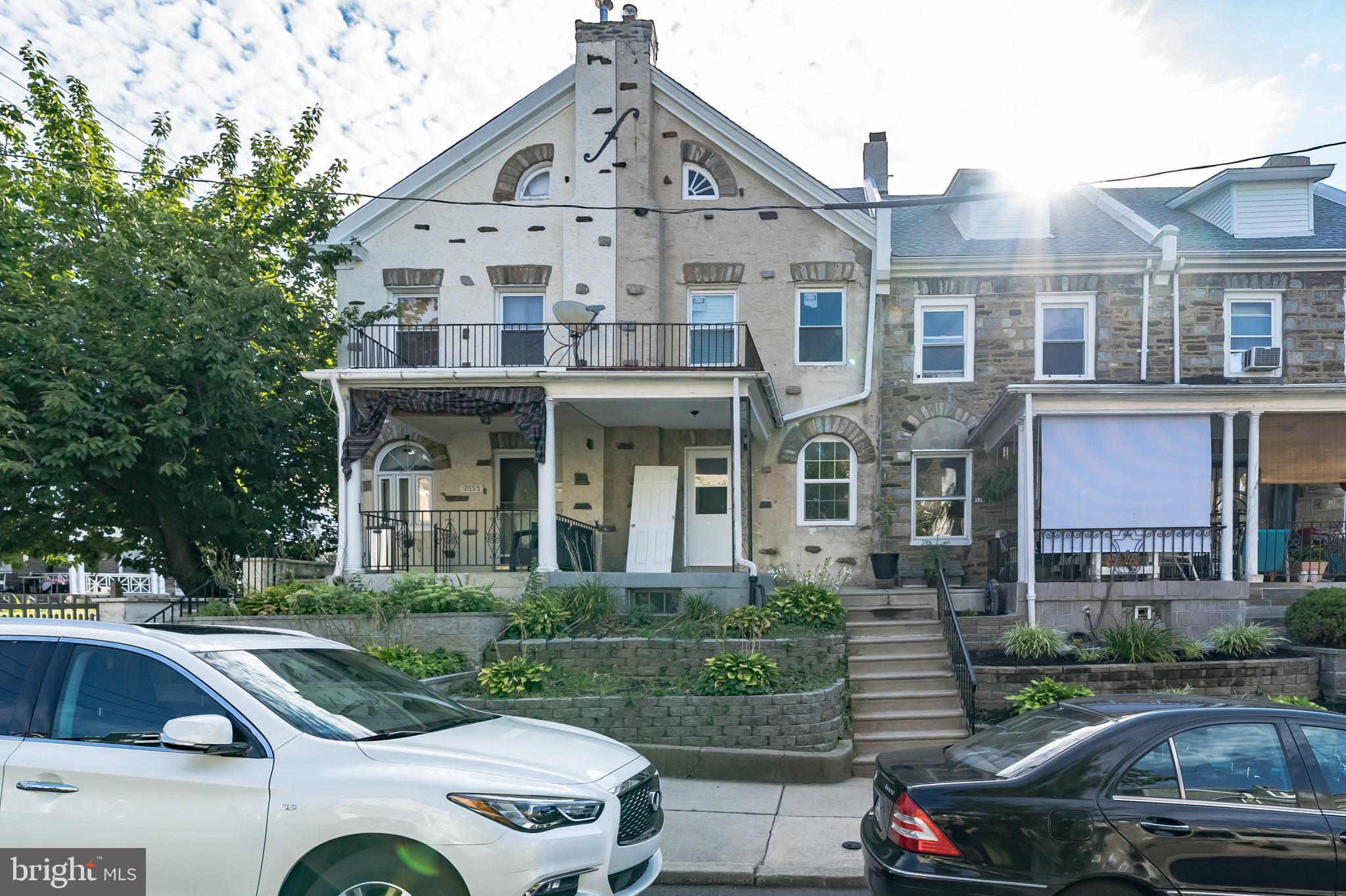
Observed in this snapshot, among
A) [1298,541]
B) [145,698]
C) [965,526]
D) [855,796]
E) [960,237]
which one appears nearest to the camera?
[145,698]

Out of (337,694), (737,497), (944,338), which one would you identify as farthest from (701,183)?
(337,694)

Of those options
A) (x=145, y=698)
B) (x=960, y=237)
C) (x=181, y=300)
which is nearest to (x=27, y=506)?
(x=181, y=300)

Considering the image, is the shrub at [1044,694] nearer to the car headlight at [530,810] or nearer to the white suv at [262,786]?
the white suv at [262,786]

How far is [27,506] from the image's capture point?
14.7 m

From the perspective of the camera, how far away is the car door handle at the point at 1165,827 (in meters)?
4.26

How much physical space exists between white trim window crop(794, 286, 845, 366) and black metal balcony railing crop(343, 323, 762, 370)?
1.51 metres

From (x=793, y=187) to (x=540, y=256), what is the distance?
455cm

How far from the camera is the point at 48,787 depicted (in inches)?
163

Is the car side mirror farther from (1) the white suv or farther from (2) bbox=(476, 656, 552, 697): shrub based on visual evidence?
(2) bbox=(476, 656, 552, 697): shrub

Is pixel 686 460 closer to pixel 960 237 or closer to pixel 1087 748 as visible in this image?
pixel 960 237

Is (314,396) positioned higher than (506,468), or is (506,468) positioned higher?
(314,396)

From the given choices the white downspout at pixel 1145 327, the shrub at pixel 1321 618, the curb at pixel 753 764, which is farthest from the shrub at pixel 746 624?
the white downspout at pixel 1145 327

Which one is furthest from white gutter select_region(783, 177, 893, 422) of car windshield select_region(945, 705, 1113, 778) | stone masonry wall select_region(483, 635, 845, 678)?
car windshield select_region(945, 705, 1113, 778)

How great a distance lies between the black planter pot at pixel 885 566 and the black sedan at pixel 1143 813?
9983 millimetres
